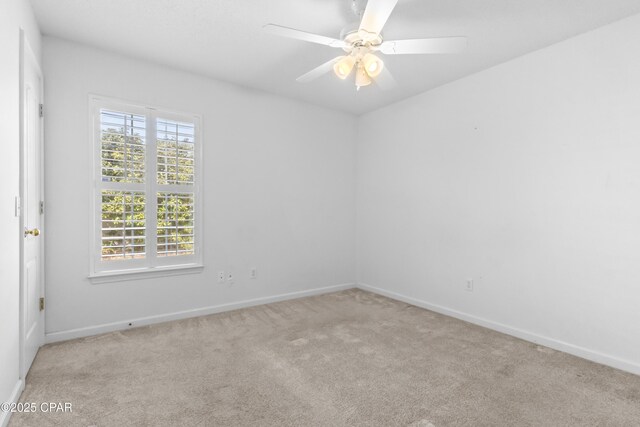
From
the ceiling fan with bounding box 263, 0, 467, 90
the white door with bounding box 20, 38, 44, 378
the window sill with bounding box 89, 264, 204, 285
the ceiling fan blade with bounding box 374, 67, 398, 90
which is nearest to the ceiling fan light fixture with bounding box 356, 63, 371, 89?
the ceiling fan with bounding box 263, 0, 467, 90

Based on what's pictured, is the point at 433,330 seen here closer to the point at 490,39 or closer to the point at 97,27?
the point at 490,39

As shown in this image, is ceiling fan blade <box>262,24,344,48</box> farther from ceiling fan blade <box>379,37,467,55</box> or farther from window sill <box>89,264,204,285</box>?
window sill <box>89,264,204,285</box>

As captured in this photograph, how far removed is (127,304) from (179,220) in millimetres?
900

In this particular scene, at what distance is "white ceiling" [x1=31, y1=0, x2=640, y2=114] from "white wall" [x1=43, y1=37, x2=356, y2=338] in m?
0.29

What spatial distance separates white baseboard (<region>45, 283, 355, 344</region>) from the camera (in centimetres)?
280

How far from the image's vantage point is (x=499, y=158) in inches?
125

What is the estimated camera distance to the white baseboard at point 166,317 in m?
2.80

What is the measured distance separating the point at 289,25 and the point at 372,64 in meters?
0.81

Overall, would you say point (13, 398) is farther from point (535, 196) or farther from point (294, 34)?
point (535, 196)

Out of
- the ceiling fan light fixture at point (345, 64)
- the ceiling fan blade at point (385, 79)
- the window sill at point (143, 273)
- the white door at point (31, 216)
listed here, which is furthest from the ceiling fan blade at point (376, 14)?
the window sill at point (143, 273)

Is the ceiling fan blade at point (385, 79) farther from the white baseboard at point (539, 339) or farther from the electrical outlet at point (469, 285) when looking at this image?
the white baseboard at point (539, 339)

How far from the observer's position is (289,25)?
253 centimetres

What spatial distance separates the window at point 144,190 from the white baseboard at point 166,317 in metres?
0.47

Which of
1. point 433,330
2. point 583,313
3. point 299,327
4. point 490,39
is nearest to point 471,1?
point 490,39
